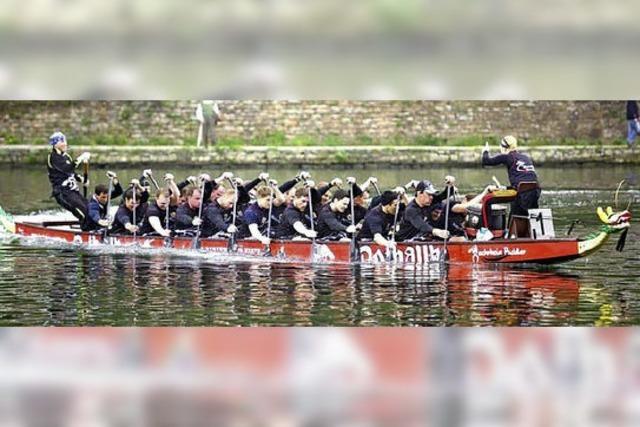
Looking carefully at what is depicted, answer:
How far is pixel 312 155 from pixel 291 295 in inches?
564

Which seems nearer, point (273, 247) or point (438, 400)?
point (438, 400)

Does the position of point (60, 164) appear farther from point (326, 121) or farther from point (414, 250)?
point (326, 121)

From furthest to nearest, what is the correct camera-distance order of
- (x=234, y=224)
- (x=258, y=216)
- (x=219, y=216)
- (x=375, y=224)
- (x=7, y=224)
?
(x=7, y=224) → (x=219, y=216) → (x=234, y=224) → (x=258, y=216) → (x=375, y=224)

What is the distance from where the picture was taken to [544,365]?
469 cm

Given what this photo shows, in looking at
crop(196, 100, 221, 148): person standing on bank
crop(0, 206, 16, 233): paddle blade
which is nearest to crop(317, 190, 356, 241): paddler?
crop(0, 206, 16, 233): paddle blade

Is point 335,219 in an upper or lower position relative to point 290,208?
lower

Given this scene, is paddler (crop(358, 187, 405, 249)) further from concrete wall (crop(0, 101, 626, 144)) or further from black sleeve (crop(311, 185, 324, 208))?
concrete wall (crop(0, 101, 626, 144))

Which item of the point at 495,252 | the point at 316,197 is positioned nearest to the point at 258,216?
the point at 316,197

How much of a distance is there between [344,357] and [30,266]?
10431 mm

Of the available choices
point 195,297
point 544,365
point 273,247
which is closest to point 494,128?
point 273,247

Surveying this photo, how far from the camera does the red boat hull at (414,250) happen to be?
43.6 feet

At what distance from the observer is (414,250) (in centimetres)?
1383
